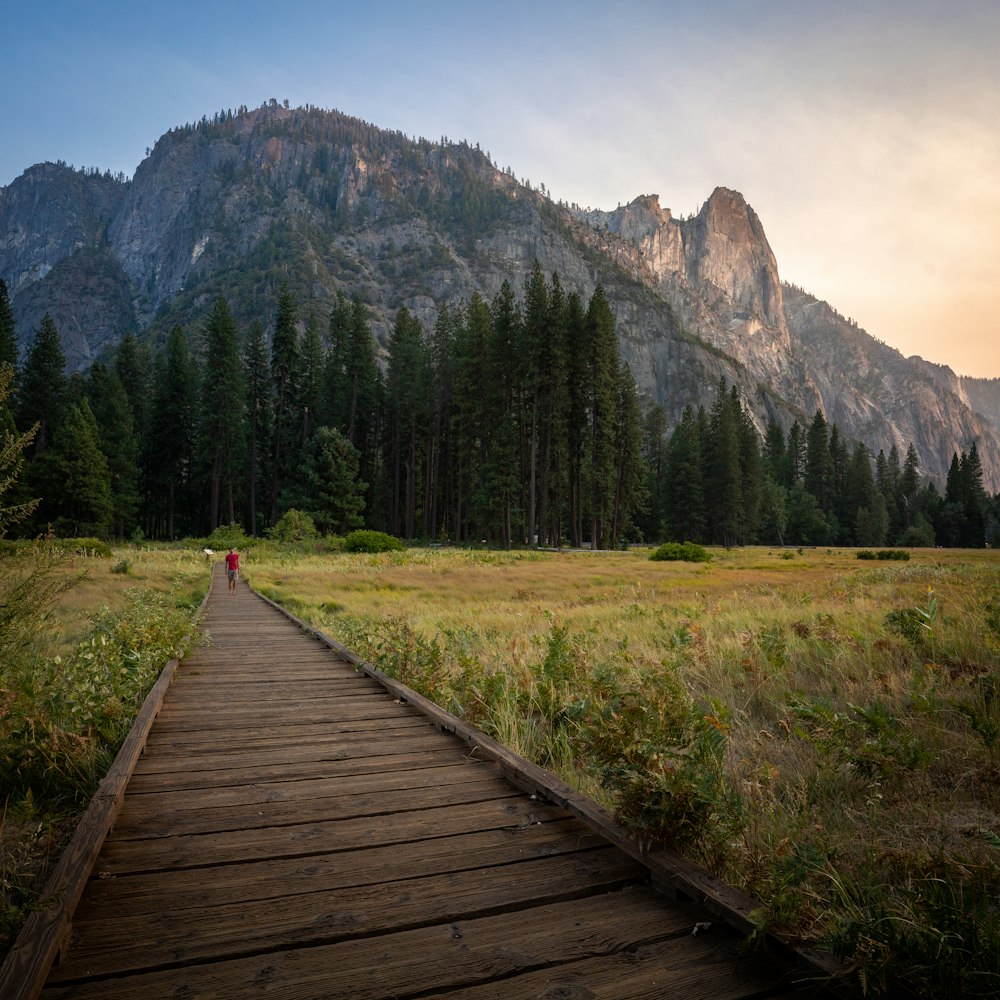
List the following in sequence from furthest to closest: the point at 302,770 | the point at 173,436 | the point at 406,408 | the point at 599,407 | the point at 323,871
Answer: the point at 173,436
the point at 406,408
the point at 599,407
the point at 302,770
the point at 323,871

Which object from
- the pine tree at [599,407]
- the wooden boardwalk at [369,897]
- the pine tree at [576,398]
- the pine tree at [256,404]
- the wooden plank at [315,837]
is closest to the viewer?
the wooden boardwalk at [369,897]

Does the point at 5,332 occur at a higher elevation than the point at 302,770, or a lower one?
higher

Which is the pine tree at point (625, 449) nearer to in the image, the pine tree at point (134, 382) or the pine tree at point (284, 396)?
the pine tree at point (284, 396)

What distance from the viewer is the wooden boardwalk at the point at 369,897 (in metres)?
1.90

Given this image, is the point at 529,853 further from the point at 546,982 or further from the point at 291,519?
the point at 291,519

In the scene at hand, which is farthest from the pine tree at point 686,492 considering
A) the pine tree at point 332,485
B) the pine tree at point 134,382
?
the pine tree at point 134,382

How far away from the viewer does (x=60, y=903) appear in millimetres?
2094

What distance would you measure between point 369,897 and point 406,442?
54.5m

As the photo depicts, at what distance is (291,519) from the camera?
39906 mm

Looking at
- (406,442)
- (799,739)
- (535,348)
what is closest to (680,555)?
(535,348)

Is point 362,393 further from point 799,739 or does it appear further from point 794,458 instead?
point 794,458

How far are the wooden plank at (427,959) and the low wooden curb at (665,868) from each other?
0.31ft

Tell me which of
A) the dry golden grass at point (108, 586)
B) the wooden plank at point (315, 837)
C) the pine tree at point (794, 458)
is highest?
the pine tree at point (794, 458)

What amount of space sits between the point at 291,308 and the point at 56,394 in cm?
2057
